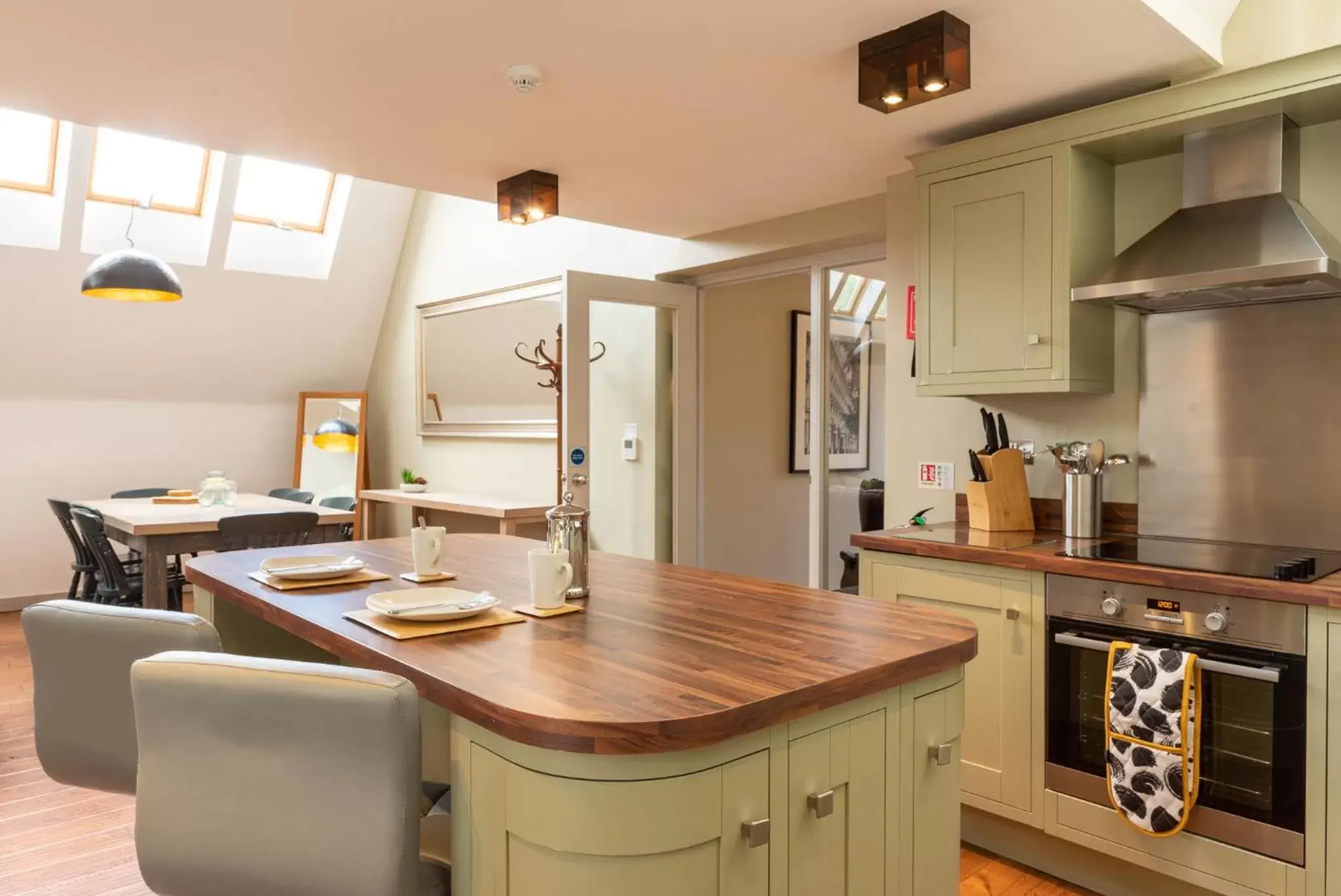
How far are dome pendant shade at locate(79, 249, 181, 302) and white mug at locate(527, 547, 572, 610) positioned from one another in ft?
12.9

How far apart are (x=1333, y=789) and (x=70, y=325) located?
699 centimetres

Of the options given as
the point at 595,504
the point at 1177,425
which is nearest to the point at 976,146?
the point at 1177,425

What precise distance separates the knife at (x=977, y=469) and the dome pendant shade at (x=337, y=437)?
5160 millimetres

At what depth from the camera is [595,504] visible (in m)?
5.23

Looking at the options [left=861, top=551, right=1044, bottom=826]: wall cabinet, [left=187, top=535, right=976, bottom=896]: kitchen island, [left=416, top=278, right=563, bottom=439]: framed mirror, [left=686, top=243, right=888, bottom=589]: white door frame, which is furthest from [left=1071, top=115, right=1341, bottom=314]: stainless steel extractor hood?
[left=416, top=278, right=563, bottom=439]: framed mirror

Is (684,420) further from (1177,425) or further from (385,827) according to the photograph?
(385,827)

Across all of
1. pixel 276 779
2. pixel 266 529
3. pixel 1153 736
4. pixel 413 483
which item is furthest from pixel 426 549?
pixel 413 483

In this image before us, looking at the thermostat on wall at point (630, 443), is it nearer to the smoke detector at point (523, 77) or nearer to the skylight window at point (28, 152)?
the smoke detector at point (523, 77)

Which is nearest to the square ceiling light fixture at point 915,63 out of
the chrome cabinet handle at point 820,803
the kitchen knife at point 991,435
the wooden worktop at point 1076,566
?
the kitchen knife at point 991,435

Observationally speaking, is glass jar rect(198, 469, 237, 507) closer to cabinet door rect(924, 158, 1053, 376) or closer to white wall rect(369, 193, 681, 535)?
white wall rect(369, 193, 681, 535)

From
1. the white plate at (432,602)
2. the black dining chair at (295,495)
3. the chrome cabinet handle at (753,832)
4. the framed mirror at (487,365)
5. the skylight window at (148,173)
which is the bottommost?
the chrome cabinet handle at (753,832)

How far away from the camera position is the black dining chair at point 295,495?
20.3 feet

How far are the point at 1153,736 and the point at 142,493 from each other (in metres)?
6.21

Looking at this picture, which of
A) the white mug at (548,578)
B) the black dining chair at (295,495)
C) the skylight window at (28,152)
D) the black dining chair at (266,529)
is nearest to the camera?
the white mug at (548,578)
